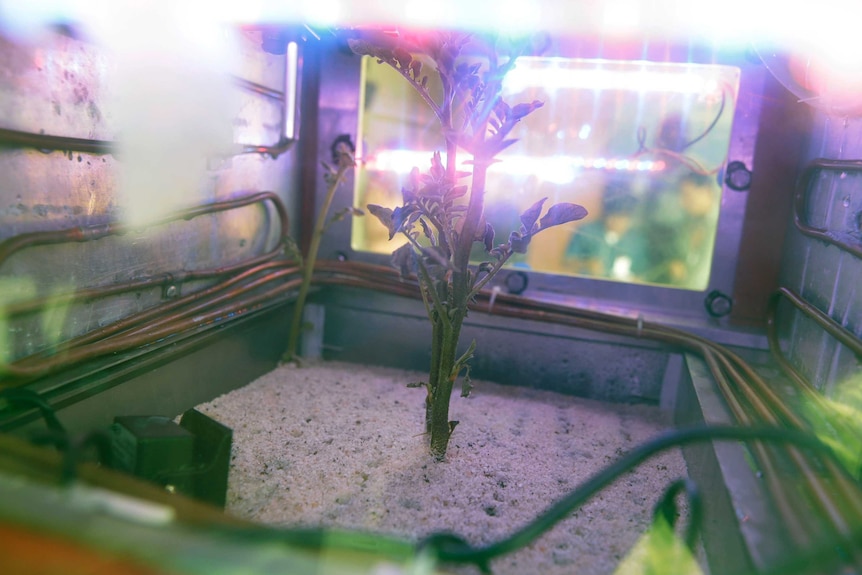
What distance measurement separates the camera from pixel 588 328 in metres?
2.66

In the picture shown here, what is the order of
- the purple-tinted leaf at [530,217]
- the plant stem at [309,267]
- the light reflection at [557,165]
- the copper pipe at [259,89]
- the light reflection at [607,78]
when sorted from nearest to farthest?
the purple-tinted leaf at [530,217] → the copper pipe at [259,89] → the plant stem at [309,267] → the light reflection at [607,78] → the light reflection at [557,165]

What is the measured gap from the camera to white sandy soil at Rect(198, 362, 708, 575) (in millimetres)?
1590

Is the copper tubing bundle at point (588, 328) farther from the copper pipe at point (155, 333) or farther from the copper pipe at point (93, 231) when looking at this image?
the copper pipe at point (93, 231)

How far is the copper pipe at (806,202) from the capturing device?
1.86 meters

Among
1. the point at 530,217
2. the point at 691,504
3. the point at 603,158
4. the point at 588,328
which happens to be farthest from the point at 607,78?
the point at 691,504

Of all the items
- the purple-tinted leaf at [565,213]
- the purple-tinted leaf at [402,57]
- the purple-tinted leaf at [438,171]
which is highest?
the purple-tinted leaf at [402,57]

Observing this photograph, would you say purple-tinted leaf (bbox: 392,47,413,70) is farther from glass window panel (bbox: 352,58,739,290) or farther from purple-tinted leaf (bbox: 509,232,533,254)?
glass window panel (bbox: 352,58,739,290)

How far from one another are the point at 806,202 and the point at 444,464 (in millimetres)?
1875

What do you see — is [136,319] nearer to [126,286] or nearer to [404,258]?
[126,286]

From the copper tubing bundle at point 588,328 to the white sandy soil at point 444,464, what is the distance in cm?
36

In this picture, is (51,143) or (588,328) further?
(588,328)

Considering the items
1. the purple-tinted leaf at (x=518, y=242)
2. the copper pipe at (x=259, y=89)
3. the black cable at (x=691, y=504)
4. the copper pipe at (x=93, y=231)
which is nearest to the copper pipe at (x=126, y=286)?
the copper pipe at (x=93, y=231)


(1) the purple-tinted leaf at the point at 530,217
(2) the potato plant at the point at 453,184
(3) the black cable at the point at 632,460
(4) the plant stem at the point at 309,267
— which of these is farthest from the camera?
(4) the plant stem at the point at 309,267

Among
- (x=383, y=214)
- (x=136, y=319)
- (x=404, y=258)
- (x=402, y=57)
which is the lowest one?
(x=136, y=319)
